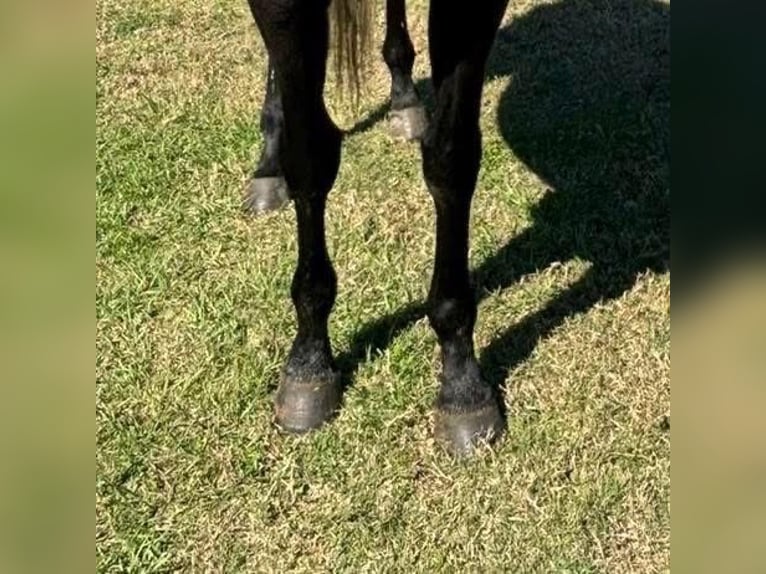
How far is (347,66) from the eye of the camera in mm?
2529

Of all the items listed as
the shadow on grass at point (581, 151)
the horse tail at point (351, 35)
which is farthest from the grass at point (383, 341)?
the horse tail at point (351, 35)

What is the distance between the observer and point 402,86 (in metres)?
3.64

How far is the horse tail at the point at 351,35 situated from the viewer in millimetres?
2391

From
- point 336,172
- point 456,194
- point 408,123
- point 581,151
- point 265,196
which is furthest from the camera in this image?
point 408,123

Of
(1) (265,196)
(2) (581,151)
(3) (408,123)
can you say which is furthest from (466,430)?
(3) (408,123)

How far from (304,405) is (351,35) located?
0.95m

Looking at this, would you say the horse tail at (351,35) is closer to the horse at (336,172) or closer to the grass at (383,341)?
the horse at (336,172)

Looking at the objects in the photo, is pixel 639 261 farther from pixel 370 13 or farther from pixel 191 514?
pixel 191 514

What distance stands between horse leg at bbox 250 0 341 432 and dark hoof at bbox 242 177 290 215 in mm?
880

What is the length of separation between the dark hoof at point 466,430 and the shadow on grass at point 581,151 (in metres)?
0.19

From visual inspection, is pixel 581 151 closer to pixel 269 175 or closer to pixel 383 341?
pixel 269 175

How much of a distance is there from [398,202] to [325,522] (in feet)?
4.56
